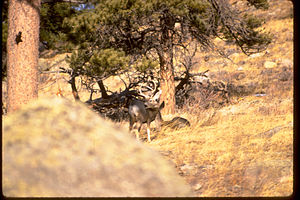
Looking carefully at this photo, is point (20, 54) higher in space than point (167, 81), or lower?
higher

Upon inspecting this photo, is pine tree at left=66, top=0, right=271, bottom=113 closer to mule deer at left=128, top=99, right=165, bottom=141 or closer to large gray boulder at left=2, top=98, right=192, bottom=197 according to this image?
mule deer at left=128, top=99, right=165, bottom=141

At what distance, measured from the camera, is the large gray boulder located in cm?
237

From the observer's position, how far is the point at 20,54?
6250 millimetres

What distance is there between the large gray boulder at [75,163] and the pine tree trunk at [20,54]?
3802 millimetres

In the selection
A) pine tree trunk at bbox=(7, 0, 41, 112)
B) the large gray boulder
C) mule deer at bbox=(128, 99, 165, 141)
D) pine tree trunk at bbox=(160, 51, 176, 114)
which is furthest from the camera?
pine tree trunk at bbox=(160, 51, 176, 114)

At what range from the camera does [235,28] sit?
10633 millimetres

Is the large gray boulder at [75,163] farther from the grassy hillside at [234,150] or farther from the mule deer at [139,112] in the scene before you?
the mule deer at [139,112]

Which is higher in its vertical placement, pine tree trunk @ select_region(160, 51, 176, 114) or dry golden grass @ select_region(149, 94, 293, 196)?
dry golden grass @ select_region(149, 94, 293, 196)

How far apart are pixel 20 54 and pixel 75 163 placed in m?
4.54

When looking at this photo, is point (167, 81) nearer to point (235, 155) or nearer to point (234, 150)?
point (234, 150)

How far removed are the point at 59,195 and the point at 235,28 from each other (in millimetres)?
9582

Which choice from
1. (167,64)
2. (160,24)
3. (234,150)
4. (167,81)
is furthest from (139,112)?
(160,24)

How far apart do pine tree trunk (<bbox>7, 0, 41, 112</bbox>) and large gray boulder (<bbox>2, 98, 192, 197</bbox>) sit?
150 inches

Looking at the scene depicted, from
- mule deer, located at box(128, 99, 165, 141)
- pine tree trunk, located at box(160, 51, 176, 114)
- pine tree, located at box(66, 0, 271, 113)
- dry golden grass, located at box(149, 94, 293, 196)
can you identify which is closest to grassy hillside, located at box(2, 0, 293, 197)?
dry golden grass, located at box(149, 94, 293, 196)
